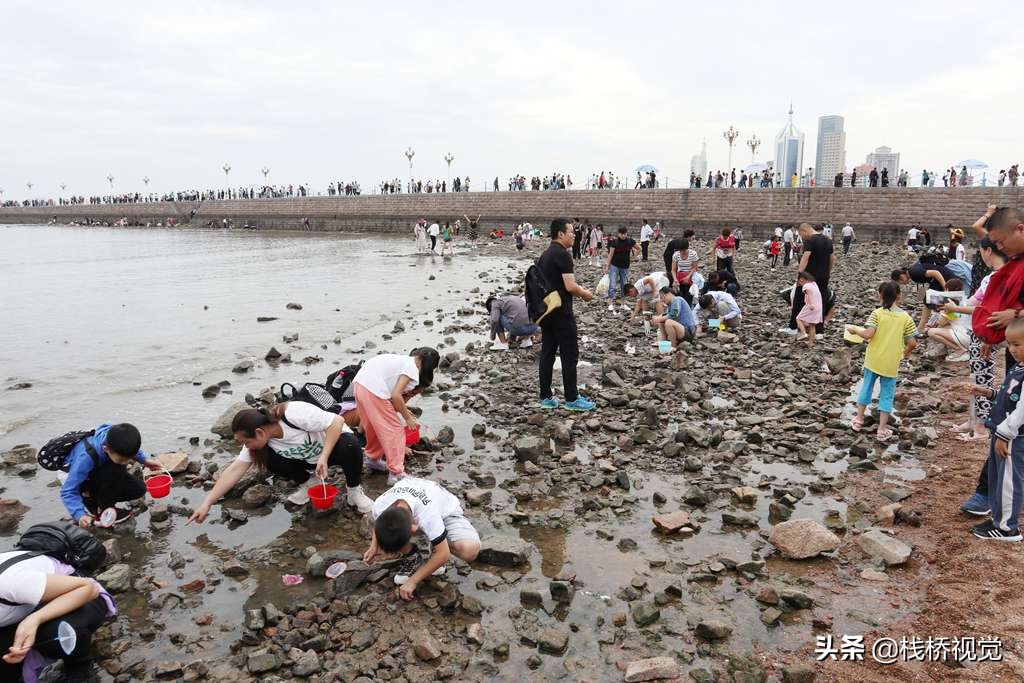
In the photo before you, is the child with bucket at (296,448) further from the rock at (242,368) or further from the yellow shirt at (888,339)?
the rock at (242,368)

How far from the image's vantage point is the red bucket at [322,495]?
210 inches

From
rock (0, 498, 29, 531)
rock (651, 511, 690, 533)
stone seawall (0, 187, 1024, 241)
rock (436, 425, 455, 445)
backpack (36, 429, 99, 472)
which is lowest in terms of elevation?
rock (0, 498, 29, 531)

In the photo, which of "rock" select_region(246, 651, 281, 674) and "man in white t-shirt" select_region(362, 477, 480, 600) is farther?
"man in white t-shirt" select_region(362, 477, 480, 600)

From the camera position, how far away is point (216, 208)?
78188mm

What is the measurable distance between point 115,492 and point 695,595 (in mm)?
4798

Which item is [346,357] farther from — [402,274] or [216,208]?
[216,208]

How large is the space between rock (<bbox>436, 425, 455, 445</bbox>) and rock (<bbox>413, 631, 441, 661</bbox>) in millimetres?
3248

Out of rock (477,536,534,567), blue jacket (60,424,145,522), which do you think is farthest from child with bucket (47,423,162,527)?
rock (477,536,534,567)

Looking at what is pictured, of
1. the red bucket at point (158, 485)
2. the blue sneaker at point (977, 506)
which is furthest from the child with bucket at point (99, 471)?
the blue sneaker at point (977, 506)

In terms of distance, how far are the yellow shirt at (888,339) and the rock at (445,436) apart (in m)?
4.75

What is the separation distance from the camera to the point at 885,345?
255 inches

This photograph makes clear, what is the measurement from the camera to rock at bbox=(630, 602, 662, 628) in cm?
388

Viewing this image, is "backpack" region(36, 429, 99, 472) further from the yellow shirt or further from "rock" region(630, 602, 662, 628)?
the yellow shirt

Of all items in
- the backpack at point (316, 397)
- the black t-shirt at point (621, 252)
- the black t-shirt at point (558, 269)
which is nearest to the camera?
the backpack at point (316, 397)
